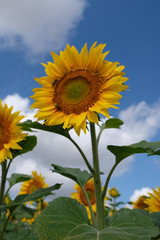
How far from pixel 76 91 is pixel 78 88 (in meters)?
0.03

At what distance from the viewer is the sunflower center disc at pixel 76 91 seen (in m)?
2.26

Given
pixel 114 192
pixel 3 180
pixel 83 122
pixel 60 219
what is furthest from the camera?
pixel 114 192

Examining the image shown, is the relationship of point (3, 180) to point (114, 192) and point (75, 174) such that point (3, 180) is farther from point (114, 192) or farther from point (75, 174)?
point (114, 192)

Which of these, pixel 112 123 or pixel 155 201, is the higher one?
pixel 112 123

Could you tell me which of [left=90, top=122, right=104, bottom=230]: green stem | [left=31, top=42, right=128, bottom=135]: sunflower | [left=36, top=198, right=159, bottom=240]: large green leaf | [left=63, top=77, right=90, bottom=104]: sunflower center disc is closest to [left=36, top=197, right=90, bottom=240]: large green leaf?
[left=36, top=198, right=159, bottom=240]: large green leaf

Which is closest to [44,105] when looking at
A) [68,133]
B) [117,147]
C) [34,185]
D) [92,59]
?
[68,133]

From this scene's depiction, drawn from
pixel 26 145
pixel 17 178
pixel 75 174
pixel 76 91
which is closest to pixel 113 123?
pixel 76 91

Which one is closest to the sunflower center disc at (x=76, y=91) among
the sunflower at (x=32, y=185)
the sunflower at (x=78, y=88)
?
the sunflower at (x=78, y=88)

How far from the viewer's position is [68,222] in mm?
1726

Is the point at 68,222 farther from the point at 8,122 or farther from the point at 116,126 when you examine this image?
the point at 8,122

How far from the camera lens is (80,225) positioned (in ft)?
5.75

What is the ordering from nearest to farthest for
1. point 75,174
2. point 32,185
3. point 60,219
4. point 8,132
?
point 60,219
point 75,174
point 8,132
point 32,185

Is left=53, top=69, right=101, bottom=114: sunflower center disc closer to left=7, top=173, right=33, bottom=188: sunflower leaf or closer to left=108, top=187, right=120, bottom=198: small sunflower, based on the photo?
left=7, top=173, right=33, bottom=188: sunflower leaf

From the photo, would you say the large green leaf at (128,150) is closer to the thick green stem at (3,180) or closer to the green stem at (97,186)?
the green stem at (97,186)
